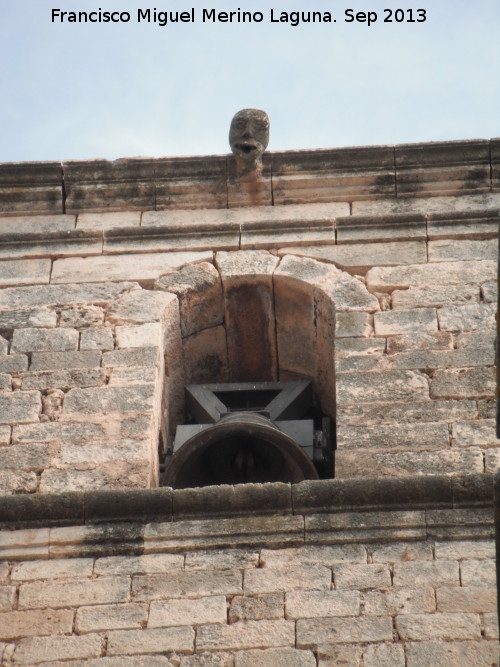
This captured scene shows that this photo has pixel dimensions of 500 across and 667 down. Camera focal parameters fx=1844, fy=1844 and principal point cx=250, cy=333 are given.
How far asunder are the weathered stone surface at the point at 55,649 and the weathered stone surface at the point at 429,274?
10.8ft

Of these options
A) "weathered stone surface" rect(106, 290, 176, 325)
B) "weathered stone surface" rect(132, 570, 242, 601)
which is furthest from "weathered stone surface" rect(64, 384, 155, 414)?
"weathered stone surface" rect(132, 570, 242, 601)

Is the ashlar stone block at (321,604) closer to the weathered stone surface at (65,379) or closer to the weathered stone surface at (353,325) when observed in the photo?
the weathered stone surface at (65,379)

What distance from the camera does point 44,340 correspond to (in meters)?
9.97

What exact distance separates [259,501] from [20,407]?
171 centimetres

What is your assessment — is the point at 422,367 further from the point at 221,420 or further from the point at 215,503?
the point at 215,503

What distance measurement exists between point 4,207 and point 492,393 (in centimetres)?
357

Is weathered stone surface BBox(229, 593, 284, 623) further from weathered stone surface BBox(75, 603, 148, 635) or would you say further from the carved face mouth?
the carved face mouth

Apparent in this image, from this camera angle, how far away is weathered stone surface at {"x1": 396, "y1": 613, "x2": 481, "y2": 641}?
24.8 feet

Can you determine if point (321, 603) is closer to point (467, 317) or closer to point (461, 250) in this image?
point (467, 317)

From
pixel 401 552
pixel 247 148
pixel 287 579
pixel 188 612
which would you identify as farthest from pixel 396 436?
pixel 247 148

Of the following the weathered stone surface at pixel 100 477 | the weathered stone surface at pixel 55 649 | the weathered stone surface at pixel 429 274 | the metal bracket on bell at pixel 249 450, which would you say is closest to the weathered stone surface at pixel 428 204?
the weathered stone surface at pixel 429 274

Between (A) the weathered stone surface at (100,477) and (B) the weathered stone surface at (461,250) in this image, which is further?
(B) the weathered stone surface at (461,250)

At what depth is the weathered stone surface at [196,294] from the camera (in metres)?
10.4

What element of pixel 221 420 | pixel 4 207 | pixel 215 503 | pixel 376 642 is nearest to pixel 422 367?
pixel 221 420
